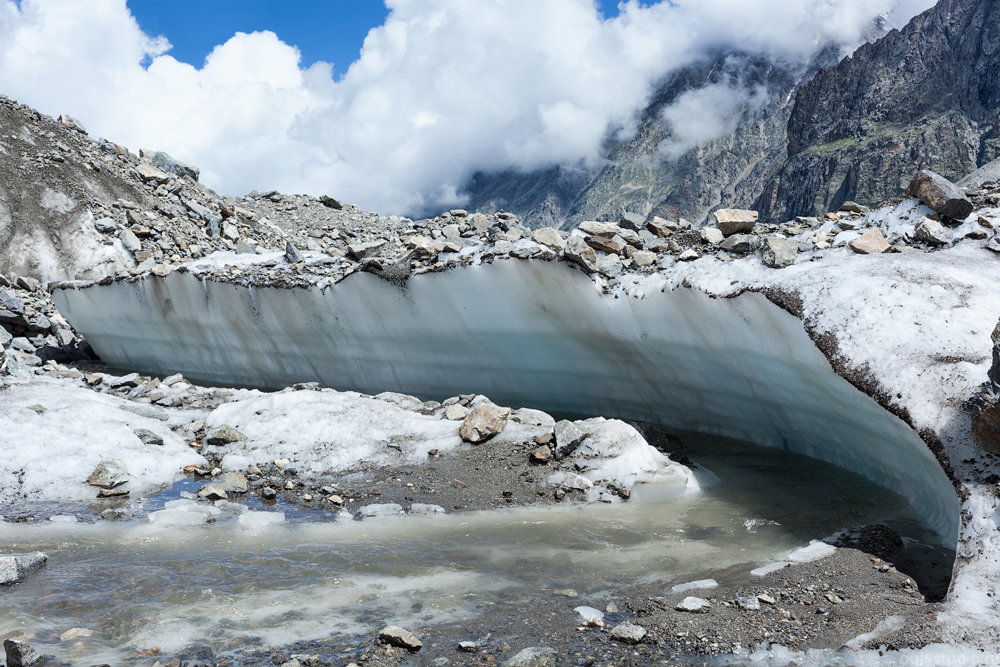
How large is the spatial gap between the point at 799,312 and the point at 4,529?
7049 millimetres

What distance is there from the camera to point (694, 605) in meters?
4.20

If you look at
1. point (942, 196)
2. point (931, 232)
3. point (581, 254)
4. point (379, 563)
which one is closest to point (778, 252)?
point (931, 232)

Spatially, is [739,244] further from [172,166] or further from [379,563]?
[172,166]

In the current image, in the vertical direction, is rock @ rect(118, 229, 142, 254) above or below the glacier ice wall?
above

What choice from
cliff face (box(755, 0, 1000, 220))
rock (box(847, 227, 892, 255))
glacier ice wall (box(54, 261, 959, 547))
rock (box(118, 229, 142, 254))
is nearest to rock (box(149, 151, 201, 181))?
rock (box(118, 229, 142, 254))

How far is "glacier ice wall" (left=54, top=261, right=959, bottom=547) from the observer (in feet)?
21.9

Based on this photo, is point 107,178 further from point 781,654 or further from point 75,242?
point 781,654

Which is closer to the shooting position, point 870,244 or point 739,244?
point 870,244

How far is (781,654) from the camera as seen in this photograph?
3658 millimetres

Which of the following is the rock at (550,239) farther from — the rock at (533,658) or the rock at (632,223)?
the rock at (533,658)

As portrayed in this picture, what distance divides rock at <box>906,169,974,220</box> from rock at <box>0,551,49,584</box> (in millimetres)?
8294

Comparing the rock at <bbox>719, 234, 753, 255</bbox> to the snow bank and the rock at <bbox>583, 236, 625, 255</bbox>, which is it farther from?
the snow bank

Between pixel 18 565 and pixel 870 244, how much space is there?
750 centimetres

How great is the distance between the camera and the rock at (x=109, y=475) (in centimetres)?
674
